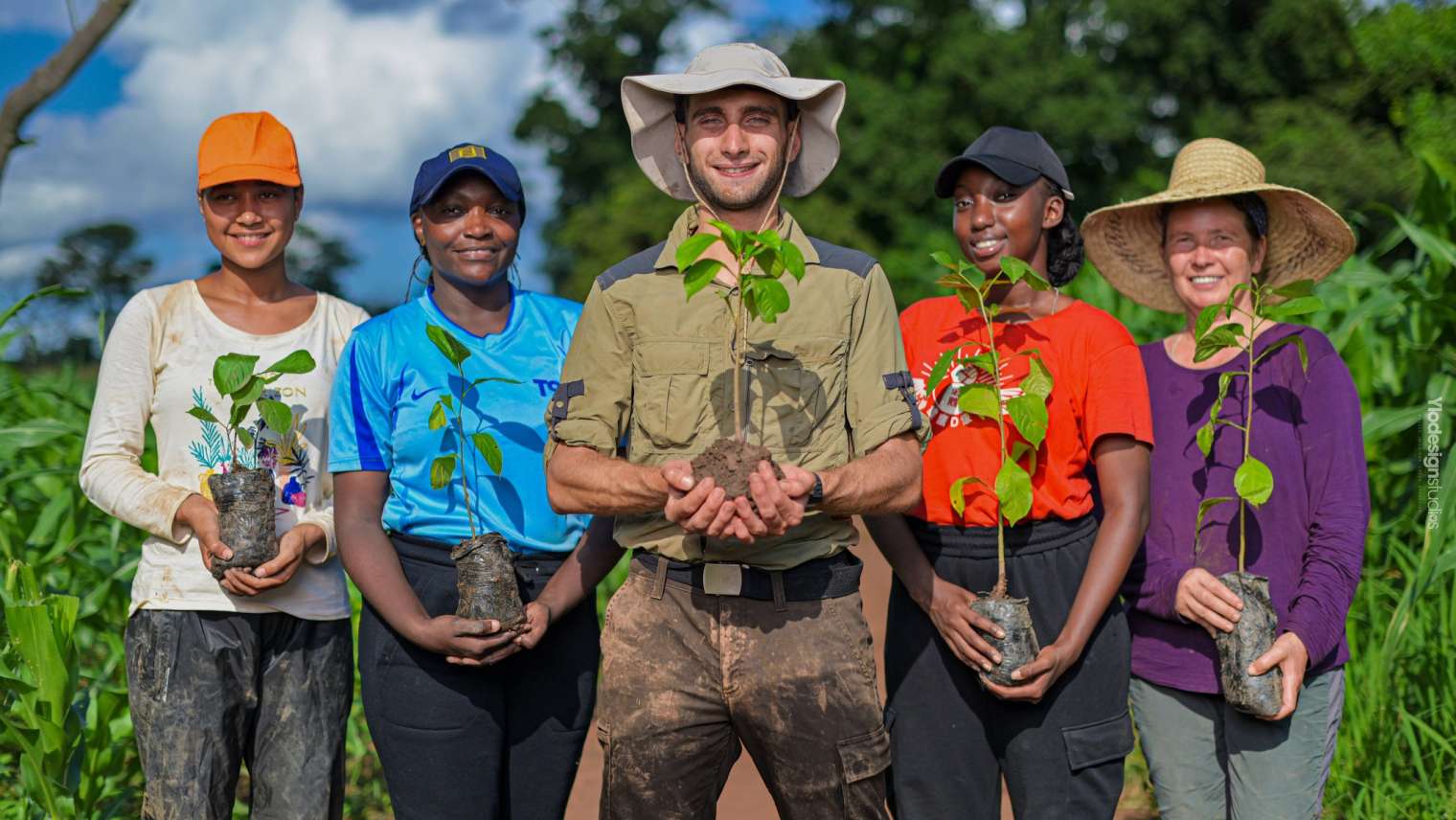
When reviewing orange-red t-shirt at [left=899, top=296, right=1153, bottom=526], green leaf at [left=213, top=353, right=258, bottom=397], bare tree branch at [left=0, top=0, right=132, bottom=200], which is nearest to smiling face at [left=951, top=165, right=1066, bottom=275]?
orange-red t-shirt at [left=899, top=296, right=1153, bottom=526]

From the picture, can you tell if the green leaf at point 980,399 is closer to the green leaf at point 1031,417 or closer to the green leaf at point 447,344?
the green leaf at point 1031,417

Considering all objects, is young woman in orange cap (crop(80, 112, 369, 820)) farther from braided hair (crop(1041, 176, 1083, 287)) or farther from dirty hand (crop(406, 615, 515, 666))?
braided hair (crop(1041, 176, 1083, 287))

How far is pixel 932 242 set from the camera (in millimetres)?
15180

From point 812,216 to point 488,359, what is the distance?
61.9ft

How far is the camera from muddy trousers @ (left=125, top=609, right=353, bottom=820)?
3035 mm

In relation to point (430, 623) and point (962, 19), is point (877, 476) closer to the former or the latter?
point (430, 623)

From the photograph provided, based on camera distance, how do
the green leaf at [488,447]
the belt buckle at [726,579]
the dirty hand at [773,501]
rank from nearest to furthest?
the dirty hand at [773,501] → the belt buckle at [726,579] → the green leaf at [488,447]

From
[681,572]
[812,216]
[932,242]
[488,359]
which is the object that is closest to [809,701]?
[681,572]

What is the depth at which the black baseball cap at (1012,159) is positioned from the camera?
3070mm

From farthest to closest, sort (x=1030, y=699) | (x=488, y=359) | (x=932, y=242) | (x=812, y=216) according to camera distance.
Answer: (x=812, y=216) → (x=932, y=242) → (x=488, y=359) → (x=1030, y=699)

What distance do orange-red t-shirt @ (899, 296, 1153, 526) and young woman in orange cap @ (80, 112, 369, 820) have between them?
144 centimetres

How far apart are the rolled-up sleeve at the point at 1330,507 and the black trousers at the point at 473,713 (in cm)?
159

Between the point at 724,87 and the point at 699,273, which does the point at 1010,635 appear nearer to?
the point at 699,273

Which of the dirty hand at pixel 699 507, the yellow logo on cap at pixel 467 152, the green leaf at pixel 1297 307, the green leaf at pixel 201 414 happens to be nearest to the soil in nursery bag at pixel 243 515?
the green leaf at pixel 201 414
